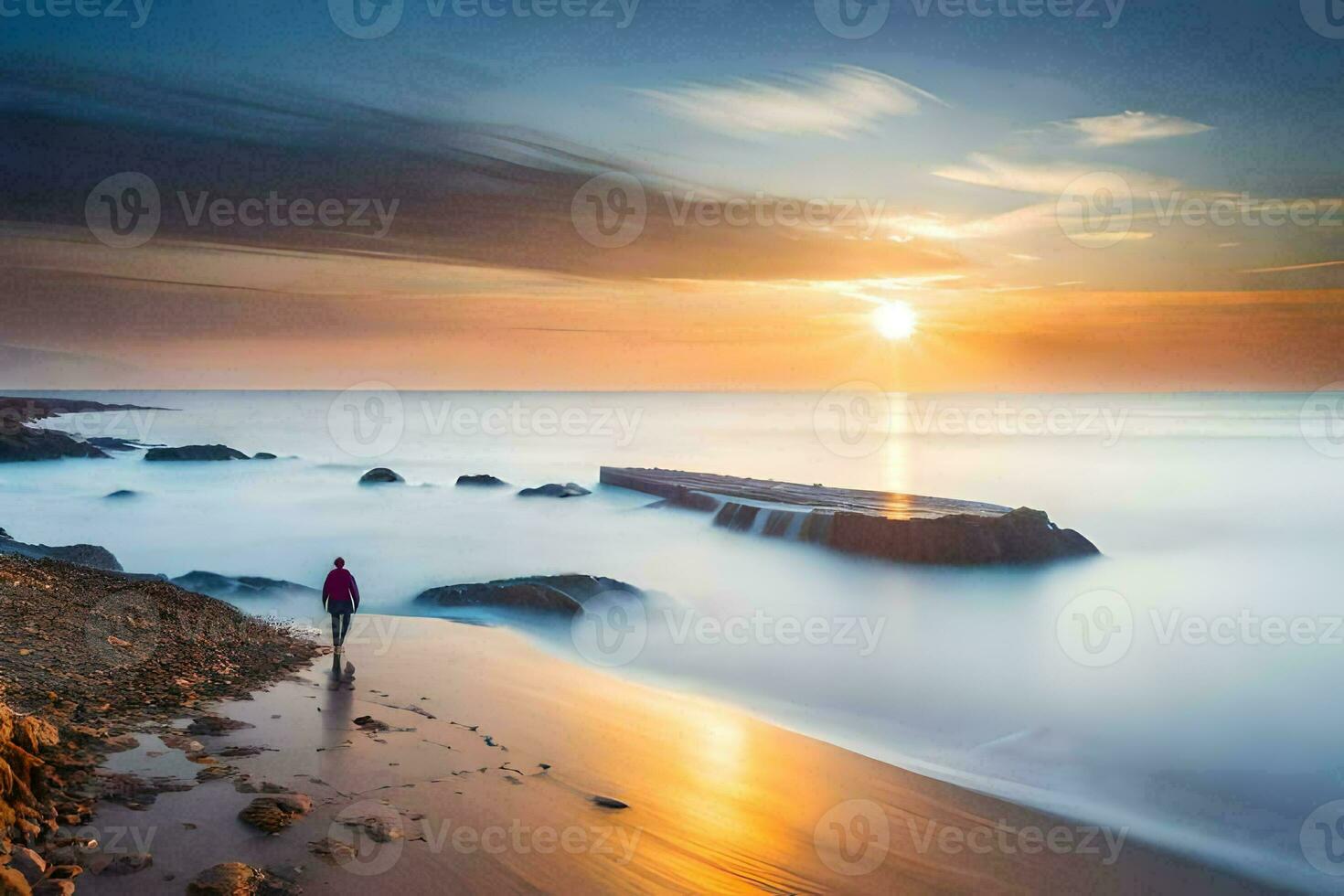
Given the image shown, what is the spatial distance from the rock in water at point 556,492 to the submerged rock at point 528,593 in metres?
23.7

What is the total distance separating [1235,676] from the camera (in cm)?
1839

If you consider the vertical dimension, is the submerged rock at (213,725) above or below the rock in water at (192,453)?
above

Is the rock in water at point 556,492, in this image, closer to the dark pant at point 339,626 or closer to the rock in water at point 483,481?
the rock in water at point 483,481

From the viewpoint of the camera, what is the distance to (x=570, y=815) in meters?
8.62

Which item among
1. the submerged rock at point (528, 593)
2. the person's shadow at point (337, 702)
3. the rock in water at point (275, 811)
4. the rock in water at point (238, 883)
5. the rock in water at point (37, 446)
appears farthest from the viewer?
the rock in water at point (37, 446)

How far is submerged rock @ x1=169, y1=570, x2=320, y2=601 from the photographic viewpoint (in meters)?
19.6

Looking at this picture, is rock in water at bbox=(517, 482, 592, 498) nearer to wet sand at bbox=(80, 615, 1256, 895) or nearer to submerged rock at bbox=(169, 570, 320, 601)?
submerged rock at bbox=(169, 570, 320, 601)

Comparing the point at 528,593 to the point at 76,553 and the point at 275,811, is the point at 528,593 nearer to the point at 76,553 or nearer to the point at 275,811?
the point at 275,811

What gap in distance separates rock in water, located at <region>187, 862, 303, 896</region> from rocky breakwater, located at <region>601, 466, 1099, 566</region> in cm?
2241

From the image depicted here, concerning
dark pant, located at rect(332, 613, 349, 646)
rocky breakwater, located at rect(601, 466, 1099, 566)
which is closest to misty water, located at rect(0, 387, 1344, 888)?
rocky breakwater, located at rect(601, 466, 1099, 566)

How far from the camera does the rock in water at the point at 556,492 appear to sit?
45.0 metres

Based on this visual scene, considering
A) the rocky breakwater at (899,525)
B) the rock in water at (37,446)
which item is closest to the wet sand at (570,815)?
the rocky breakwater at (899,525)

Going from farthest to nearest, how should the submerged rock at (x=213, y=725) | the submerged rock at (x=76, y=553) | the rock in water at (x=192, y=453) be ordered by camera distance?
the rock in water at (x=192, y=453), the submerged rock at (x=76, y=553), the submerged rock at (x=213, y=725)

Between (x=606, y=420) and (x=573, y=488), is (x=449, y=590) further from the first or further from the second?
(x=606, y=420)
